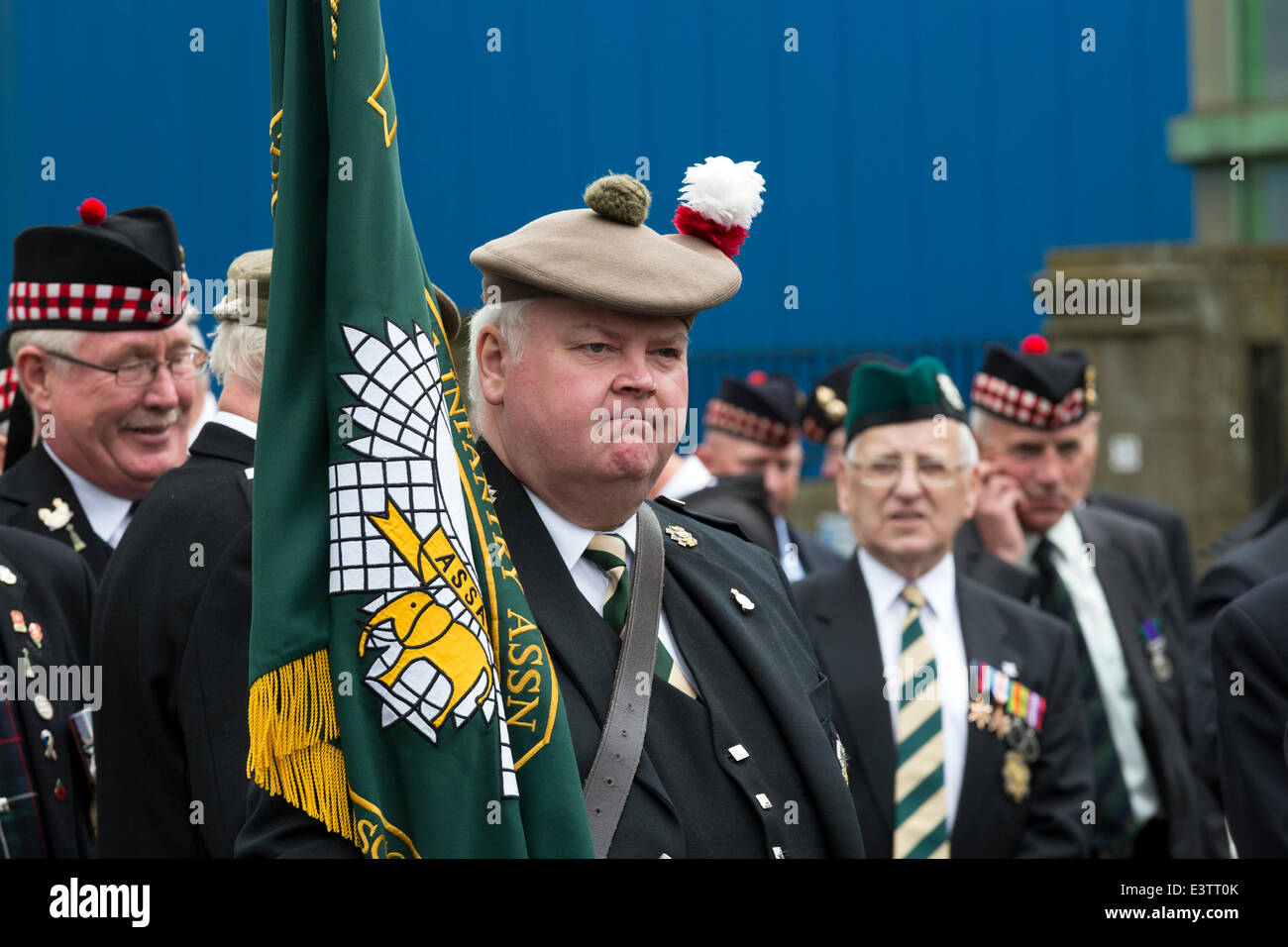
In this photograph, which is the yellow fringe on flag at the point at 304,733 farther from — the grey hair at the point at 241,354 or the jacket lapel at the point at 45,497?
the jacket lapel at the point at 45,497

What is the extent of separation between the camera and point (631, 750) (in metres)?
2.45

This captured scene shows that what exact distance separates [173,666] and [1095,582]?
370 centimetres

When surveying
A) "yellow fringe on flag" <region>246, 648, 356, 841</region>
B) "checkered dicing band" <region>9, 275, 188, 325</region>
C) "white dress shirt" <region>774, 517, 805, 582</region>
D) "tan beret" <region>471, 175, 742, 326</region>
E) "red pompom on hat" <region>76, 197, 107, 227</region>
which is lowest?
"yellow fringe on flag" <region>246, 648, 356, 841</region>

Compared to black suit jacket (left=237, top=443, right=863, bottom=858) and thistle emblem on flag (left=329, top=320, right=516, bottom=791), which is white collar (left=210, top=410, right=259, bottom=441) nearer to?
black suit jacket (left=237, top=443, right=863, bottom=858)

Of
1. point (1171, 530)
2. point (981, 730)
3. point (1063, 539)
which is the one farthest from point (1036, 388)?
point (981, 730)

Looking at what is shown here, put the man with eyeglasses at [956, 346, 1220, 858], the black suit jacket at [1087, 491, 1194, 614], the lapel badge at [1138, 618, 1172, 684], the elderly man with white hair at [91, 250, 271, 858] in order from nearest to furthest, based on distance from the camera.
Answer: the elderly man with white hair at [91, 250, 271, 858] < the man with eyeglasses at [956, 346, 1220, 858] < the lapel badge at [1138, 618, 1172, 684] < the black suit jacket at [1087, 491, 1194, 614]

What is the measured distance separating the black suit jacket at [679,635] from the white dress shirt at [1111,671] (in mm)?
2981

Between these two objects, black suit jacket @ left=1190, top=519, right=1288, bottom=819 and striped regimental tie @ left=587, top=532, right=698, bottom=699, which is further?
black suit jacket @ left=1190, top=519, right=1288, bottom=819

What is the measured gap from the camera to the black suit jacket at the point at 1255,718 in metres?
3.24

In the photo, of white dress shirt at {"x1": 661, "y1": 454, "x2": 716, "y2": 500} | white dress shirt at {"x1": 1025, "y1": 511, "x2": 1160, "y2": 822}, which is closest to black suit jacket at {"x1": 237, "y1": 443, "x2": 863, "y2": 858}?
white dress shirt at {"x1": 1025, "y1": 511, "x2": 1160, "y2": 822}

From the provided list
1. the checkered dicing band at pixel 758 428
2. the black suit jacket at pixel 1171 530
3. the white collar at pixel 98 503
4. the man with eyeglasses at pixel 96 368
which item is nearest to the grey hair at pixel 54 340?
the man with eyeglasses at pixel 96 368

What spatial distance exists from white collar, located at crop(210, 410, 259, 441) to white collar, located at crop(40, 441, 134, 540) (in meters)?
1.20

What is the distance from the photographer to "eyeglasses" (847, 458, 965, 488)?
4.89 m

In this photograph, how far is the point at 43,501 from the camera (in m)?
4.46
